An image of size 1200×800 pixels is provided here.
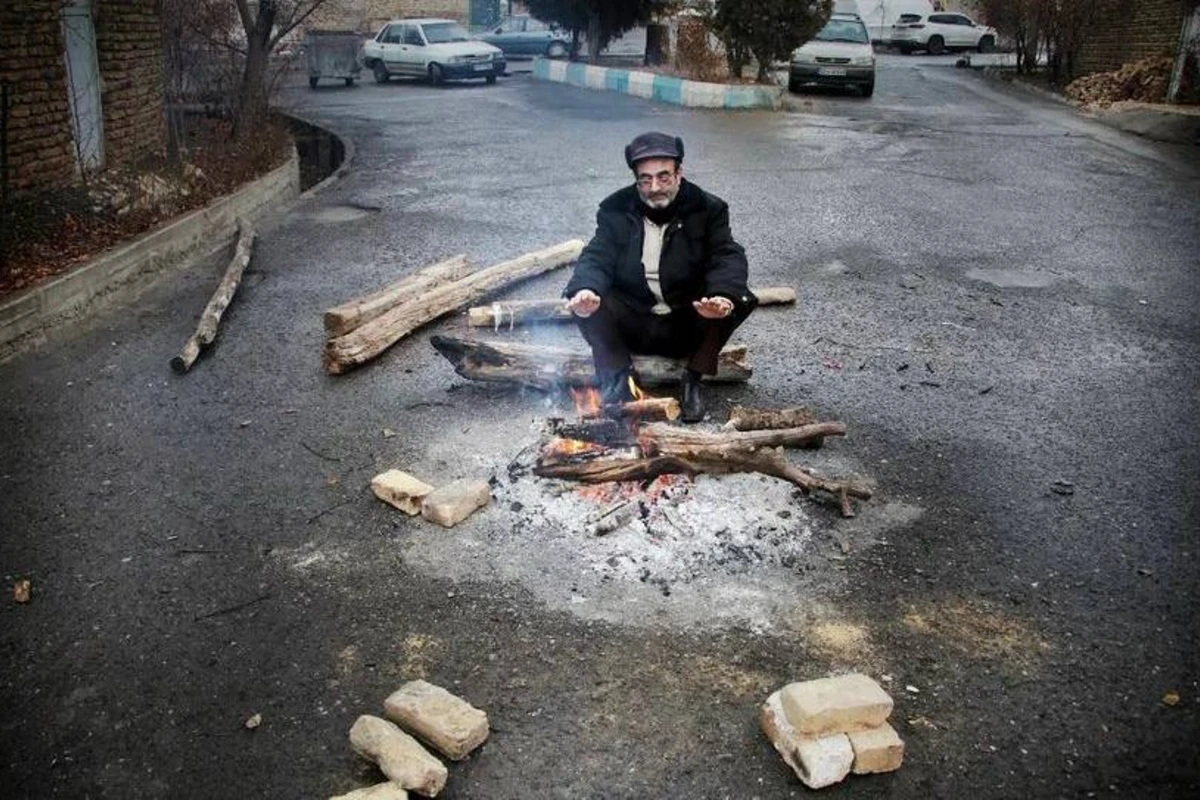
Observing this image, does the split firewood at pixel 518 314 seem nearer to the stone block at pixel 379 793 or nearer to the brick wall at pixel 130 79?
→ the stone block at pixel 379 793

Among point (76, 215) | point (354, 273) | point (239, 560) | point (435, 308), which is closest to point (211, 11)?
point (76, 215)

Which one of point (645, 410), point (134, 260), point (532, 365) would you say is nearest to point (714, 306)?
point (645, 410)

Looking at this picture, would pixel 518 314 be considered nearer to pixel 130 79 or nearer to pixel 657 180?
pixel 657 180

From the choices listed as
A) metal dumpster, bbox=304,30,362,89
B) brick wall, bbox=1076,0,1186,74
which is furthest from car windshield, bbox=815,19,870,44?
metal dumpster, bbox=304,30,362,89

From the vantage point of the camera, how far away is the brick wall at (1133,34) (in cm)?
1783

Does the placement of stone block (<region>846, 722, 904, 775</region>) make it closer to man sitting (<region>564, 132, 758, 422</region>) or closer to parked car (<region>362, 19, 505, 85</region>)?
man sitting (<region>564, 132, 758, 422</region>)

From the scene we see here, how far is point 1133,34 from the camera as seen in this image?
63.2ft

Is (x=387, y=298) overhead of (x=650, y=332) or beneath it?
beneath

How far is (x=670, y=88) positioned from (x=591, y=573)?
17929 mm

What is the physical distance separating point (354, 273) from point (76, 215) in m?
2.62

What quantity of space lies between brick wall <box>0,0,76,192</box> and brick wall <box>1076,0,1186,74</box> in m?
18.1

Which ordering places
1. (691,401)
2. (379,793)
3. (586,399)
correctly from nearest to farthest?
(379,793) < (691,401) < (586,399)

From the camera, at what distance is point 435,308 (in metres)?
6.69

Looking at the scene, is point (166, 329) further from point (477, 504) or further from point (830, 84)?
point (830, 84)
